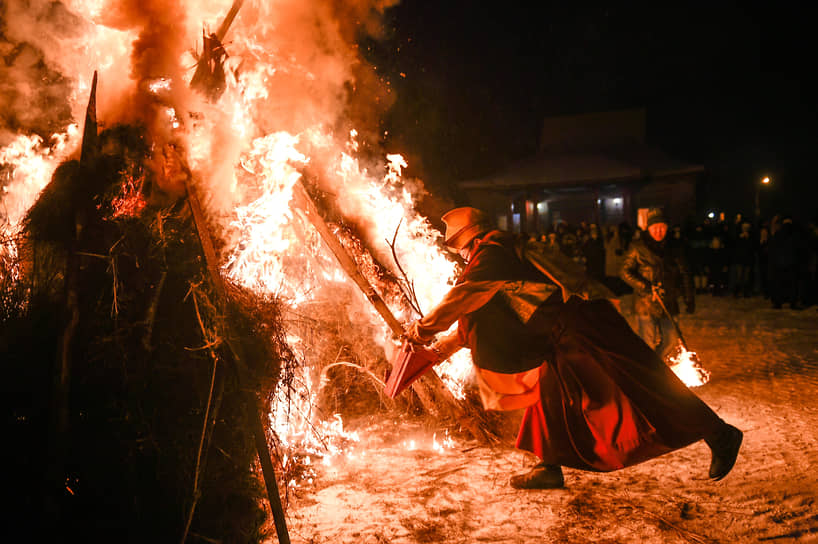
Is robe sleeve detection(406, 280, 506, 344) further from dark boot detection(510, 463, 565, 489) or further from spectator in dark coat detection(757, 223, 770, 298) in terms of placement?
spectator in dark coat detection(757, 223, 770, 298)

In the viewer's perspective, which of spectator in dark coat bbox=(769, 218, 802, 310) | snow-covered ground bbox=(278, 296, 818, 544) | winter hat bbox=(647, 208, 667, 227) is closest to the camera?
snow-covered ground bbox=(278, 296, 818, 544)

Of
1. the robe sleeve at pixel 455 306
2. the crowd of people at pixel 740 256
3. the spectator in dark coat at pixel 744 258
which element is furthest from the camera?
the spectator in dark coat at pixel 744 258

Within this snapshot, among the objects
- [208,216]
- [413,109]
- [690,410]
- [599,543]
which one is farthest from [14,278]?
[413,109]

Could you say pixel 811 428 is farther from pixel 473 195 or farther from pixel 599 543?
pixel 473 195

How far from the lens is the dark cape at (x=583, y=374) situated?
11.1 feet

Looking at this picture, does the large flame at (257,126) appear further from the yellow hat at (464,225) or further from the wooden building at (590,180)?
the wooden building at (590,180)

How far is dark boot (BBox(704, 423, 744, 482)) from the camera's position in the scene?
3.36 metres

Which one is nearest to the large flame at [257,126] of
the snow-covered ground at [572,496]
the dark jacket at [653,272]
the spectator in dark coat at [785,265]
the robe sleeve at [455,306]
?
the snow-covered ground at [572,496]

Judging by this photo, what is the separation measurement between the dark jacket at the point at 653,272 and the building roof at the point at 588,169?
1619 cm

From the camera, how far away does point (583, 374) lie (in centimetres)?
356

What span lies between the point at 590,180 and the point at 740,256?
9342mm

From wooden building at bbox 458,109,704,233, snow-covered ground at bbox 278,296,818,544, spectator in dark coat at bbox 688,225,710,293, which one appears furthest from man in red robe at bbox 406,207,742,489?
wooden building at bbox 458,109,704,233

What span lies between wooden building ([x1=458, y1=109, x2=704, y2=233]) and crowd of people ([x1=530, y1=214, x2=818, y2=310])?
5.50 m

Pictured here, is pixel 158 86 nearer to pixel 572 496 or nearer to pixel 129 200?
pixel 129 200
